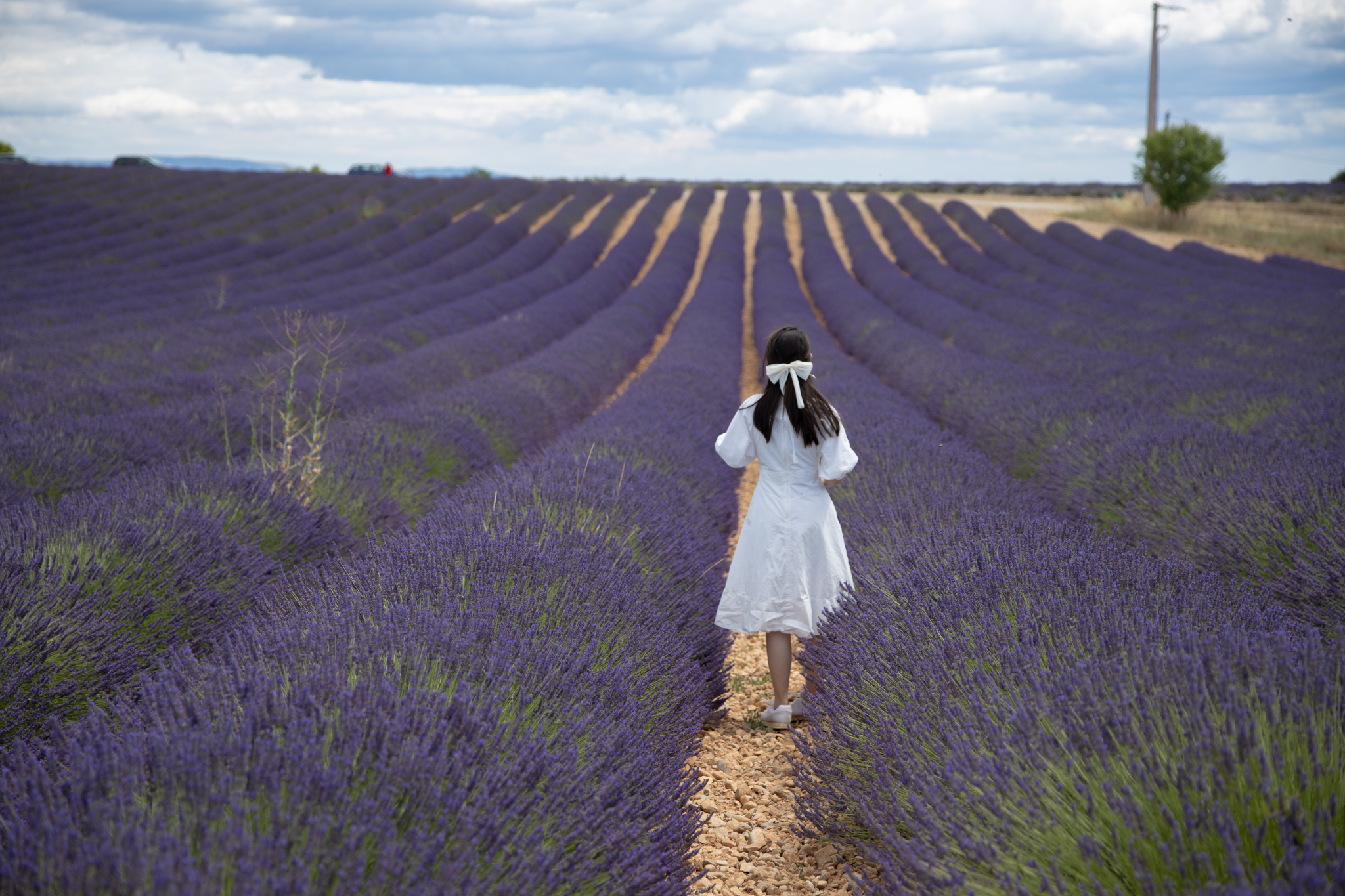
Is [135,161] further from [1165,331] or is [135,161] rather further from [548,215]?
[1165,331]

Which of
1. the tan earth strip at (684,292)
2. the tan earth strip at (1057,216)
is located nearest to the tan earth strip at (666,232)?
the tan earth strip at (684,292)

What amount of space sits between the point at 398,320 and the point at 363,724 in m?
9.90

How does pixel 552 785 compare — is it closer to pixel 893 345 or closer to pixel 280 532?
pixel 280 532

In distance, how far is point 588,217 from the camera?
25.5m

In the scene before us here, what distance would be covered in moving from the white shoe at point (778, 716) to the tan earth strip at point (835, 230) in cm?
1665

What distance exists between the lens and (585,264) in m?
18.8

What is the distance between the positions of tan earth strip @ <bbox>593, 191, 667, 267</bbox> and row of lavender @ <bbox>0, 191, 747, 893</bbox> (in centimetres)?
1707

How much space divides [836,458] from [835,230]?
955 inches

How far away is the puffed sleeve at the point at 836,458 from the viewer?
2.88m

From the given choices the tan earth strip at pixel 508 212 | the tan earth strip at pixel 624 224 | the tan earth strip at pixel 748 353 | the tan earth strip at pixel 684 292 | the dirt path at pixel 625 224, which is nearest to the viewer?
the tan earth strip at pixel 748 353

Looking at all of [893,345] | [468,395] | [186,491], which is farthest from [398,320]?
[186,491]

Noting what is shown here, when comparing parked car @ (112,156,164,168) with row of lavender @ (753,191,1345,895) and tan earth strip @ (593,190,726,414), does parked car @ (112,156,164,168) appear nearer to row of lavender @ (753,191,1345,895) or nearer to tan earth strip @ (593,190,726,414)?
tan earth strip @ (593,190,726,414)

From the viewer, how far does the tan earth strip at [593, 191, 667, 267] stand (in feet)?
68.6

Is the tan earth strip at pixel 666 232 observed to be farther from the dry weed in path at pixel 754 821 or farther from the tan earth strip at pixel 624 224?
the dry weed in path at pixel 754 821
